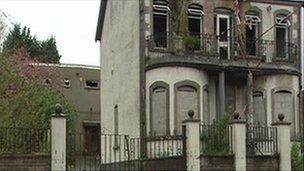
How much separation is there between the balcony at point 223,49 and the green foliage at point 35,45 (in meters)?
27.4

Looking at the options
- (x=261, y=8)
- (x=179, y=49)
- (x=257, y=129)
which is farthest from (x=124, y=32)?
(x=257, y=129)

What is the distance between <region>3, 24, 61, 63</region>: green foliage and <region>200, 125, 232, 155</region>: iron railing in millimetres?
35907

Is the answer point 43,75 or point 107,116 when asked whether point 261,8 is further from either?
point 43,75

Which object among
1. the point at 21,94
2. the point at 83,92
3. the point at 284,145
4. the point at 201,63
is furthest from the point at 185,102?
the point at 83,92

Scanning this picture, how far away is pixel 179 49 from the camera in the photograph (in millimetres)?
31078

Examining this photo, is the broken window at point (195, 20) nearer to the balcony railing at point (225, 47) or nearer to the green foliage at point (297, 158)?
the balcony railing at point (225, 47)

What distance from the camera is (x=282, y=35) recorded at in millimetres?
34188

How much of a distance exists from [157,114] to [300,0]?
32.3 feet

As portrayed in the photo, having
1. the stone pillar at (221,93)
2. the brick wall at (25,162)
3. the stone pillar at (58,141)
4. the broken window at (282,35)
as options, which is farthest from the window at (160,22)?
the brick wall at (25,162)

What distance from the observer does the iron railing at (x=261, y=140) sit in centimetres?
2341

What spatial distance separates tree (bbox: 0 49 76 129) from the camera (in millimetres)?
32125

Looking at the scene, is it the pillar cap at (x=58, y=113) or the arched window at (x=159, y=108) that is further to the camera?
the arched window at (x=159, y=108)

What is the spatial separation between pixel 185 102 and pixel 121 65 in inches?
201

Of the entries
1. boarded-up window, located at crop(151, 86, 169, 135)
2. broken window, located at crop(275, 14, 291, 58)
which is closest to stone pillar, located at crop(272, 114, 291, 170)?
boarded-up window, located at crop(151, 86, 169, 135)
